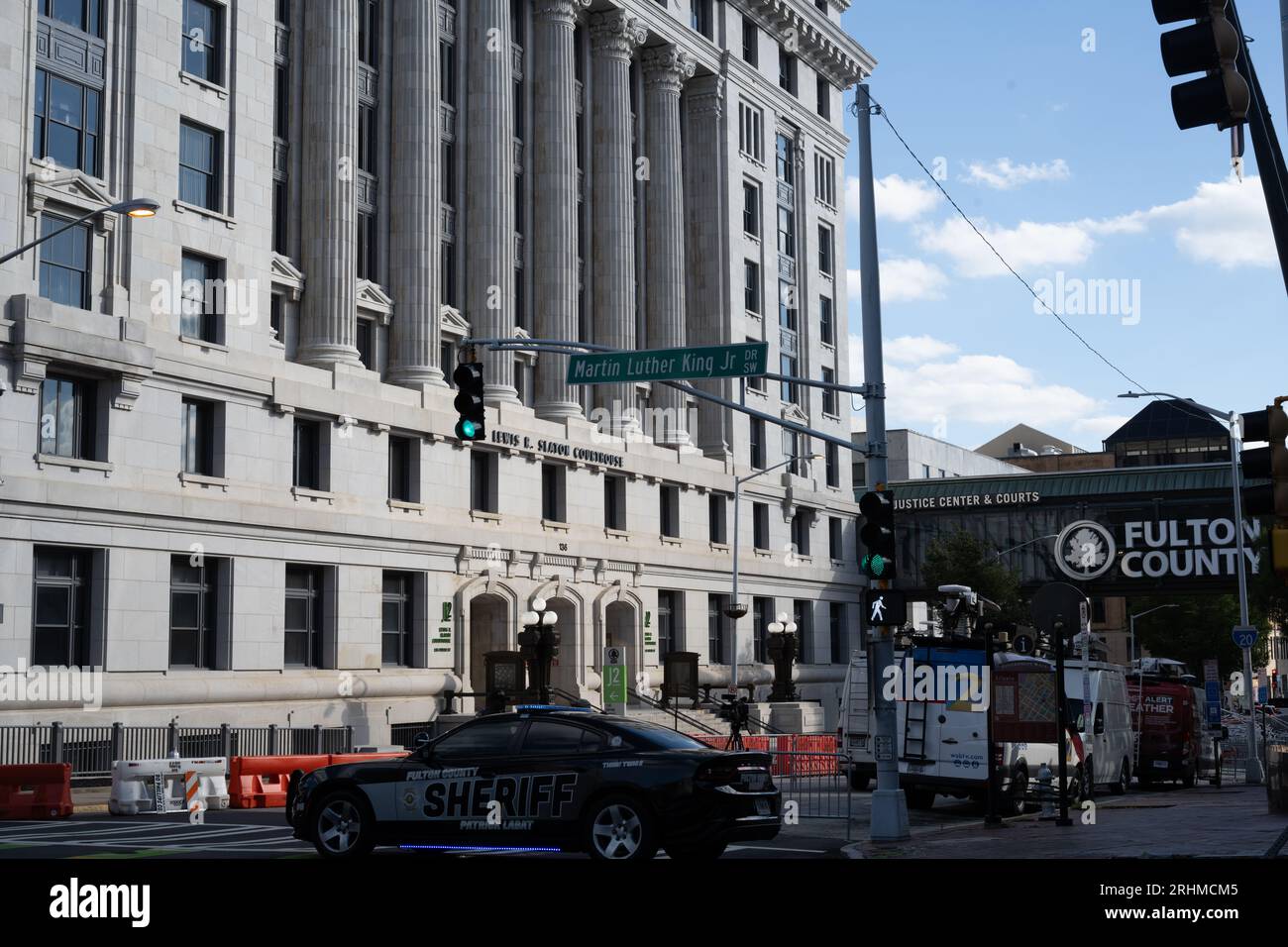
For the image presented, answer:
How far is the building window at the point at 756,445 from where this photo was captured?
64.6 metres

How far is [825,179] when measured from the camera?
72.8m

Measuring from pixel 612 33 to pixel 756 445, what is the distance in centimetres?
1902

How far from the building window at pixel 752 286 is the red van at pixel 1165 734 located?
3168cm

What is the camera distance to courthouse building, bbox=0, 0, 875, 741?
34719mm

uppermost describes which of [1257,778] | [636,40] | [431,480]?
[636,40]

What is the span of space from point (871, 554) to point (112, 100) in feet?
80.9

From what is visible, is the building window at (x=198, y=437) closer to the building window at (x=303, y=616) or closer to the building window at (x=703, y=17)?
the building window at (x=303, y=616)

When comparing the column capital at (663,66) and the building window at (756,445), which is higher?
the column capital at (663,66)

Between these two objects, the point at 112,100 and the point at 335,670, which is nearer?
the point at 112,100

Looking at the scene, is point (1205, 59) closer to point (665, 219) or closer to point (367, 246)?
point (367, 246)

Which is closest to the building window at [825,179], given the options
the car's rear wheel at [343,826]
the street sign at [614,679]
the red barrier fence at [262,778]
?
the street sign at [614,679]

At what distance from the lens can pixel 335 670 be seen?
4112 cm
